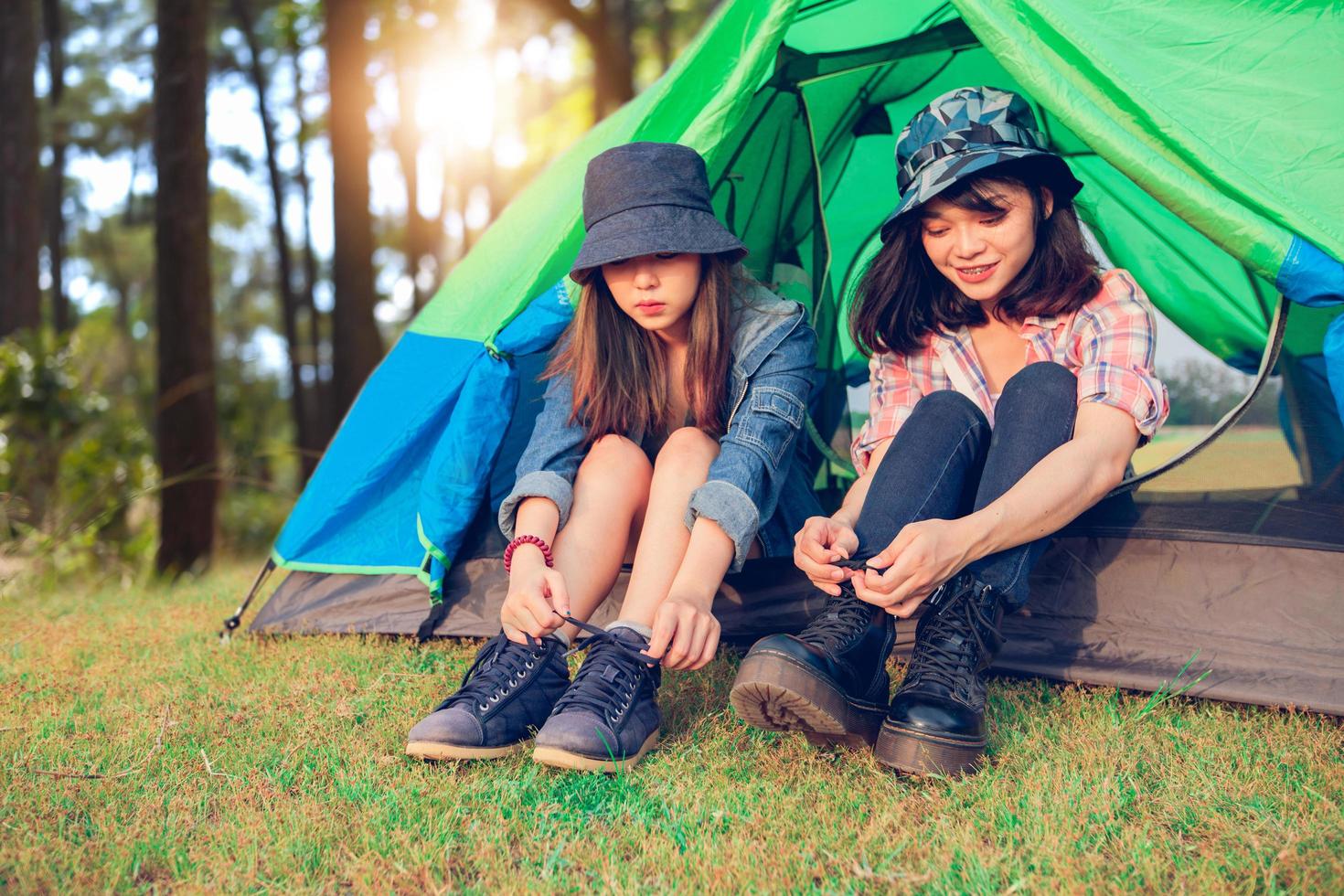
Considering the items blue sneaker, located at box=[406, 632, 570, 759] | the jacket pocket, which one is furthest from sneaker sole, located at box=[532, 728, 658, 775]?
the jacket pocket

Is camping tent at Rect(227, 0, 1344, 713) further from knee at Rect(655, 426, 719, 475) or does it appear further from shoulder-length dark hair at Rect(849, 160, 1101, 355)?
knee at Rect(655, 426, 719, 475)

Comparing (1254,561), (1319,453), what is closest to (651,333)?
(1254,561)

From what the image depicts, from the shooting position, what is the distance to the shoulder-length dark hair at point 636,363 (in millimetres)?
1942

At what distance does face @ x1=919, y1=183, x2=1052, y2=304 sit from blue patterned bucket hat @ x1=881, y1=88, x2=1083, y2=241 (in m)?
0.05

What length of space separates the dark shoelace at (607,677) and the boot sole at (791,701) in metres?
0.17

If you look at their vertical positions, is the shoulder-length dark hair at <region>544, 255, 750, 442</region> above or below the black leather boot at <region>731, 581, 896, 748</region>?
above

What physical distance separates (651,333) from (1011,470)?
729 mm

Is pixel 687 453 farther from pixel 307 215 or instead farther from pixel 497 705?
pixel 307 215

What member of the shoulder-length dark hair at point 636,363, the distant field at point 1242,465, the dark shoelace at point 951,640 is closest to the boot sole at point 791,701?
the dark shoelace at point 951,640

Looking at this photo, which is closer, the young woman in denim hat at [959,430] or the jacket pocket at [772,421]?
the young woman in denim hat at [959,430]

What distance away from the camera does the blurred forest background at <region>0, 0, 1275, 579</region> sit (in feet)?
13.9

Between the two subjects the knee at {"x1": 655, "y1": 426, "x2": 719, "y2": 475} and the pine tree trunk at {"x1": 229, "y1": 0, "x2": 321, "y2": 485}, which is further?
the pine tree trunk at {"x1": 229, "y1": 0, "x2": 321, "y2": 485}

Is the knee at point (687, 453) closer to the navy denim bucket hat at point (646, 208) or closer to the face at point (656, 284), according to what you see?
the face at point (656, 284)

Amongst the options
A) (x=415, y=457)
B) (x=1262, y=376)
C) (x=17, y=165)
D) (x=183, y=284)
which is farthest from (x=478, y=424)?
(x=17, y=165)
